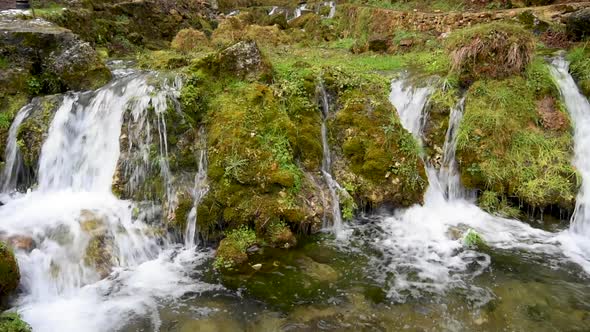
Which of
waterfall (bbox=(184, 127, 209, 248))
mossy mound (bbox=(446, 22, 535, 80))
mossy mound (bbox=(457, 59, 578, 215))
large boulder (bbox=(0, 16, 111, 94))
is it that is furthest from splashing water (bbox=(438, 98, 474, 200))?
large boulder (bbox=(0, 16, 111, 94))

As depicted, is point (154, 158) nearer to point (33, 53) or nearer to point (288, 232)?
point (288, 232)

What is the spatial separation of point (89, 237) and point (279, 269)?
3.41 meters

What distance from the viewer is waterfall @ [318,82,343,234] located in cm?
808

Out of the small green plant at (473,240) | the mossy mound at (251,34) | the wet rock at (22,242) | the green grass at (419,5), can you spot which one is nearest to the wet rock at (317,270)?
the small green plant at (473,240)

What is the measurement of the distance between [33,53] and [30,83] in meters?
0.90

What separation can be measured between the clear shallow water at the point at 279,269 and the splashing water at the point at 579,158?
0.23 feet

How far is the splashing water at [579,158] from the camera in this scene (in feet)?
24.2

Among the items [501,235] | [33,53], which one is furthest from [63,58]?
[501,235]

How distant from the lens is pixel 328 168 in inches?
350

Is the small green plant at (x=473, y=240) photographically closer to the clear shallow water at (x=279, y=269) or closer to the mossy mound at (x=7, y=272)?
the clear shallow water at (x=279, y=269)

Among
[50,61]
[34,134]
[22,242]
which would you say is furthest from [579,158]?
[50,61]

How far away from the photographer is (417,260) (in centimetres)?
702

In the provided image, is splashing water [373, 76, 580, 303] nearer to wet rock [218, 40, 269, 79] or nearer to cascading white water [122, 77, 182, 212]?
wet rock [218, 40, 269, 79]

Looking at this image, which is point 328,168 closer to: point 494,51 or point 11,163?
point 494,51
